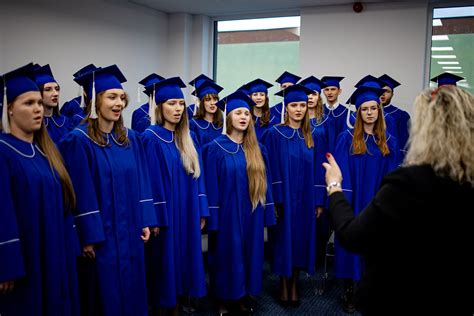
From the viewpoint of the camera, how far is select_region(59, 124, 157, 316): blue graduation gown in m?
2.85

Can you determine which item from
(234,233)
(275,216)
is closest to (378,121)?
(275,216)

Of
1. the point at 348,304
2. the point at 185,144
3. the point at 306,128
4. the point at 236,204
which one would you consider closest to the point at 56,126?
the point at 185,144

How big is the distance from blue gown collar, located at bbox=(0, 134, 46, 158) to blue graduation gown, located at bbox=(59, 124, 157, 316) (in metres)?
0.38

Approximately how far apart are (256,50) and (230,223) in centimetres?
562

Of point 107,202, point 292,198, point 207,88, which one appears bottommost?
point 292,198

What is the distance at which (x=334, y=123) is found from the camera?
5680 millimetres

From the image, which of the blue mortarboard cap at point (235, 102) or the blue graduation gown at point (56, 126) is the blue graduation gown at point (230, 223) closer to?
the blue mortarboard cap at point (235, 102)

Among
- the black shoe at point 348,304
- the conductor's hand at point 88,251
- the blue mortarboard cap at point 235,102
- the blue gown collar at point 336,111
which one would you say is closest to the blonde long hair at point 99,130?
the conductor's hand at point 88,251

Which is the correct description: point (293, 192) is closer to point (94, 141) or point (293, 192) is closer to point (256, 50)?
point (94, 141)

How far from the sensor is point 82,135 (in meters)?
2.92

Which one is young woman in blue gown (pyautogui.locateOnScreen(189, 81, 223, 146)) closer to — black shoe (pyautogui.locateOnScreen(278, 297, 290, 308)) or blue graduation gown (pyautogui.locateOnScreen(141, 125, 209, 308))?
blue graduation gown (pyautogui.locateOnScreen(141, 125, 209, 308))

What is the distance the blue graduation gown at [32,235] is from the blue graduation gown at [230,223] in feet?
4.89

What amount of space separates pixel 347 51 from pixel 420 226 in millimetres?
6381

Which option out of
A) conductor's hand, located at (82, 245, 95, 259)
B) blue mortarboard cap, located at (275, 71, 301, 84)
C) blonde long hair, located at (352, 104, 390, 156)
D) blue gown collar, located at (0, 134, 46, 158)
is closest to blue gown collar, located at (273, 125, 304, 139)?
blonde long hair, located at (352, 104, 390, 156)
